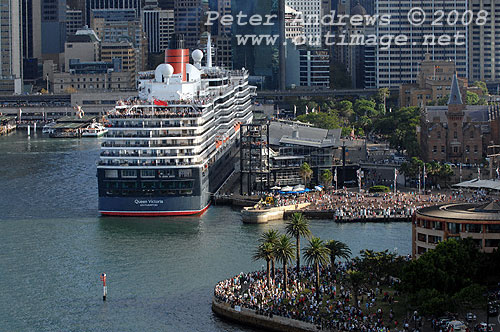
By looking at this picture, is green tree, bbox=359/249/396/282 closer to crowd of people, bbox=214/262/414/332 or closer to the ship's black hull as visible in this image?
crowd of people, bbox=214/262/414/332

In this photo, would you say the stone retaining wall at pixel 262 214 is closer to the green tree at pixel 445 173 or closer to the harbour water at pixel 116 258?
the harbour water at pixel 116 258

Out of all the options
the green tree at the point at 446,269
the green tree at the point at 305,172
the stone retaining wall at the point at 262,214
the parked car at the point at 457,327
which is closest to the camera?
the parked car at the point at 457,327

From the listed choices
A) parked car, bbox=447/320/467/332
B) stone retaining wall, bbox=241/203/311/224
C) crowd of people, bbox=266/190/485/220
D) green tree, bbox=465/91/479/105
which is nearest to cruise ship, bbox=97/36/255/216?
stone retaining wall, bbox=241/203/311/224

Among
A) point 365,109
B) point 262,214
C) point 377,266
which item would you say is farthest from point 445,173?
point 365,109

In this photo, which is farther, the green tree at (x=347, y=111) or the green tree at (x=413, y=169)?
the green tree at (x=347, y=111)

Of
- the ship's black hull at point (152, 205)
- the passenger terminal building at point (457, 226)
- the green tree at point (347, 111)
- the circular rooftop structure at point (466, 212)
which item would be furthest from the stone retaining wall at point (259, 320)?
the green tree at point (347, 111)

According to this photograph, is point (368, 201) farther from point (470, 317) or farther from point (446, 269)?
point (470, 317)

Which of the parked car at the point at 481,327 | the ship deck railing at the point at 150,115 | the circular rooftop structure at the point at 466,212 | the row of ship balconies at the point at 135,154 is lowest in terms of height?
the parked car at the point at 481,327
